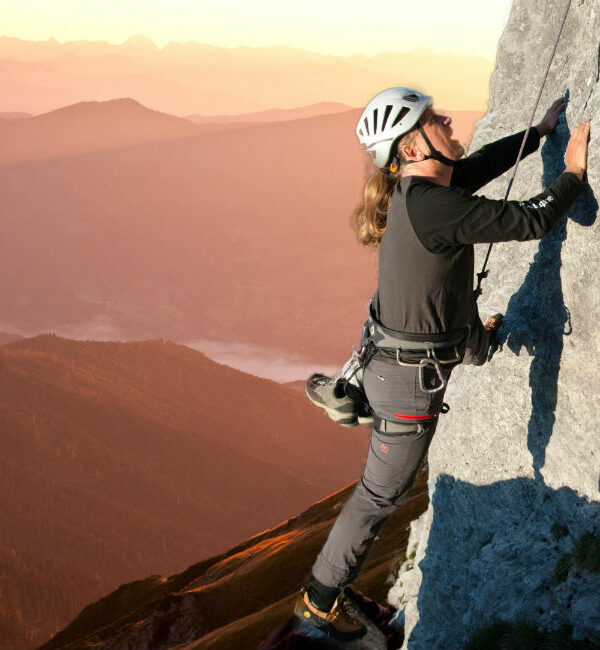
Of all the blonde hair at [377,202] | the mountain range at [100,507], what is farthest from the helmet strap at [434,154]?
the mountain range at [100,507]

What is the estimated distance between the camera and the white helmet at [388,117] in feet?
24.3

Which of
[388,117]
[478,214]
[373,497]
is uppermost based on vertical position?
[388,117]

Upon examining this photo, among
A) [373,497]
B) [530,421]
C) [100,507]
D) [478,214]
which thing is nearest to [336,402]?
[373,497]

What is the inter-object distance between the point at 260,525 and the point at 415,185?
17053 cm

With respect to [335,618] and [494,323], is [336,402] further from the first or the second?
[335,618]

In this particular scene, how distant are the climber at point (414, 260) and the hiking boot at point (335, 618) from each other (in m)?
0.65

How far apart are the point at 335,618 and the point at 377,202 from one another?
5875mm

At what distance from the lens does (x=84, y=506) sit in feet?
540

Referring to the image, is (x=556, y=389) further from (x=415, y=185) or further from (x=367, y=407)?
(x=415, y=185)

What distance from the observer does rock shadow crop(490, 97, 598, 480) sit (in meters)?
8.36

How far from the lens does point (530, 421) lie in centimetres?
920

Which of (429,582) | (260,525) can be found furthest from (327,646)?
(260,525)

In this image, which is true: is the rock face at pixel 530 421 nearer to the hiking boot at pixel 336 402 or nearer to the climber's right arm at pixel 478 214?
the climber's right arm at pixel 478 214

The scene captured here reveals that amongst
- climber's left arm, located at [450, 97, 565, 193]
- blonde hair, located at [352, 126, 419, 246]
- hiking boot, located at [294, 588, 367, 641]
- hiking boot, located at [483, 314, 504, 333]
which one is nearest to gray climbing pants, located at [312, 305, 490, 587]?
hiking boot, located at [483, 314, 504, 333]
